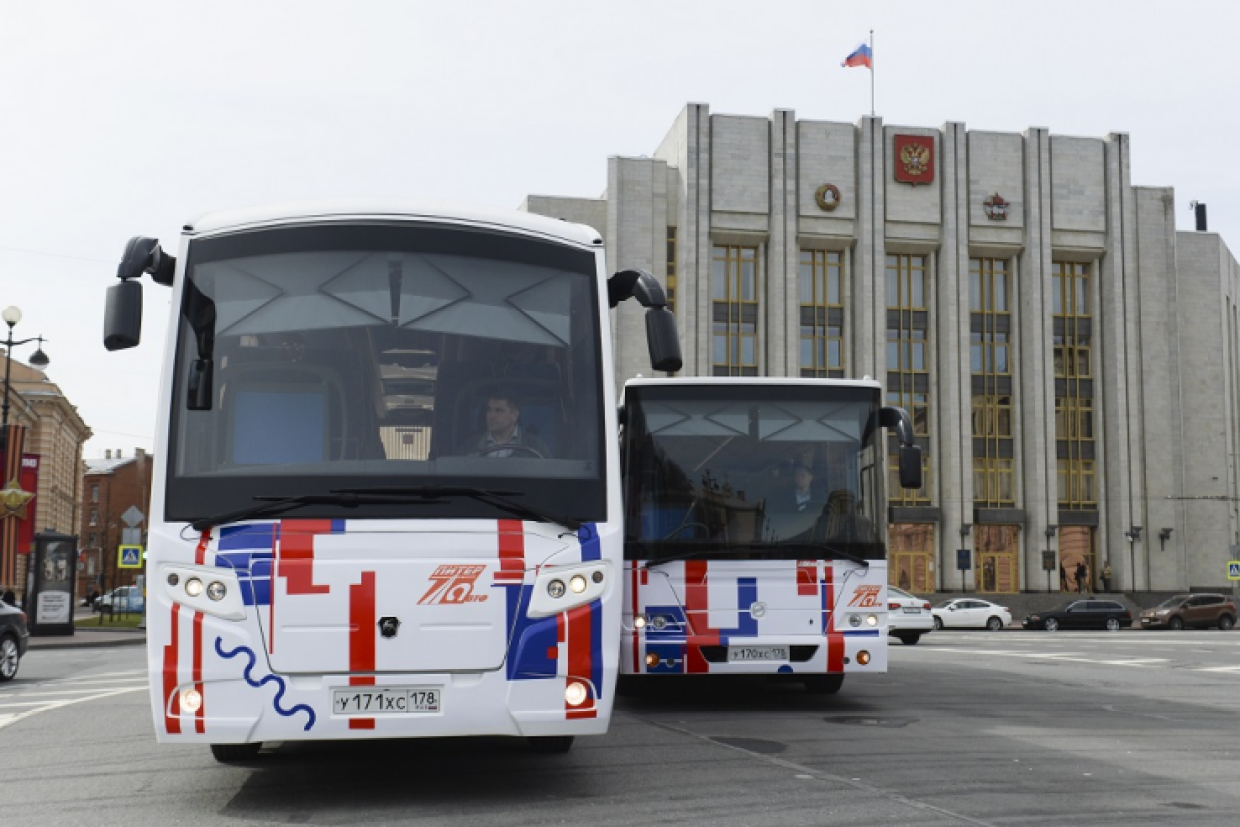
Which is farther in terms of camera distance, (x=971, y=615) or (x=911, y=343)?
(x=911, y=343)

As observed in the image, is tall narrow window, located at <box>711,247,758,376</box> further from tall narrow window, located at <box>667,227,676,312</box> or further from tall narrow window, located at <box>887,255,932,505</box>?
tall narrow window, located at <box>887,255,932,505</box>

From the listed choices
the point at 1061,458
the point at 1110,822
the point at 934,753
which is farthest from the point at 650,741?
the point at 1061,458

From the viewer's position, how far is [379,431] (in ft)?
24.2

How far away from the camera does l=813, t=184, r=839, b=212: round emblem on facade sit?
60.5 meters

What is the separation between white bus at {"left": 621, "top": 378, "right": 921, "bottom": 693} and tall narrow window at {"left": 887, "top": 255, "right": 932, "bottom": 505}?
48.6 meters

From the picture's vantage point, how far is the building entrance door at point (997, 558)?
200 feet

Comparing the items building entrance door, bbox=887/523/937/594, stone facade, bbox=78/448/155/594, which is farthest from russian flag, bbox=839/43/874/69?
stone facade, bbox=78/448/155/594

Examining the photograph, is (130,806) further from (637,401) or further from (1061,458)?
(1061,458)

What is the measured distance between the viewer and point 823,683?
14.8 m

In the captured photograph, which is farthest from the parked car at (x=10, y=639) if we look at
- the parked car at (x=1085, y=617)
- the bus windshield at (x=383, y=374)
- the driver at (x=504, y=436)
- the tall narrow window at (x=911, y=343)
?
the tall narrow window at (x=911, y=343)

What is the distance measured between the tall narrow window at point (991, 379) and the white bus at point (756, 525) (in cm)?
5029

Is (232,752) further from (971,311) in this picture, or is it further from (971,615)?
(971,311)

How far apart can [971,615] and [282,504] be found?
4536cm

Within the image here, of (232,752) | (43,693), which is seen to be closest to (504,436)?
(232,752)
